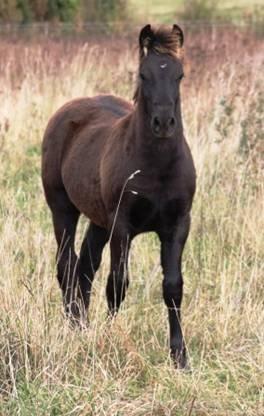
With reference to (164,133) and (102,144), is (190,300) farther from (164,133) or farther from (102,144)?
(164,133)

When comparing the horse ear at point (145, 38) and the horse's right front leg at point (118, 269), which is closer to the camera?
the horse ear at point (145, 38)

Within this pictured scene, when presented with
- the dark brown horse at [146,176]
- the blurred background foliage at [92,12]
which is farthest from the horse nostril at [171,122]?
the blurred background foliage at [92,12]

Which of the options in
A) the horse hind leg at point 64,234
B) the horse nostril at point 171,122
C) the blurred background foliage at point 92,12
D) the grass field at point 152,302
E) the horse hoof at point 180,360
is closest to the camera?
the grass field at point 152,302

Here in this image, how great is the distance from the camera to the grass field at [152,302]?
438 cm

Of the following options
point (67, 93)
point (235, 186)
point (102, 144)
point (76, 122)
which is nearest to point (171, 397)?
point (102, 144)

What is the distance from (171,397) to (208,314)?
107 centimetres

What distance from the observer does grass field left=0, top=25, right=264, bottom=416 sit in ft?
14.4

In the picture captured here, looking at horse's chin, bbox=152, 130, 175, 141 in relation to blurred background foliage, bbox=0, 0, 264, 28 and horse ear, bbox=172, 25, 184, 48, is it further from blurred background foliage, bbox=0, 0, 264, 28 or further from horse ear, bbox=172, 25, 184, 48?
blurred background foliage, bbox=0, 0, 264, 28

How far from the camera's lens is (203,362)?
4.83m

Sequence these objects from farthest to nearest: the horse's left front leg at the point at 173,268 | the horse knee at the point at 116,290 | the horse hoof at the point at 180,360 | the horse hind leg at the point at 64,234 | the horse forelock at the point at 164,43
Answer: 1. the horse hind leg at the point at 64,234
2. the horse knee at the point at 116,290
3. the horse's left front leg at the point at 173,268
4. the horse forelock at the point at 164,43
5. the horse hoof at the point at 180,360

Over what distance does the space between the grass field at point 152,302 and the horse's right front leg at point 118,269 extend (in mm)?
118

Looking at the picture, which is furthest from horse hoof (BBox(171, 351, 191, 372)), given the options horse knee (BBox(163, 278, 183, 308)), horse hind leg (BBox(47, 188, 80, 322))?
horse hind leg (BBox(47, 188, 80, 322))

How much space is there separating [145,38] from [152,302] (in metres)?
1.58

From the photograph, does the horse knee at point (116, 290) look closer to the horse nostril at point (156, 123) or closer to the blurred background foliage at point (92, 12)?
the horse nostril at point (156, 123)
